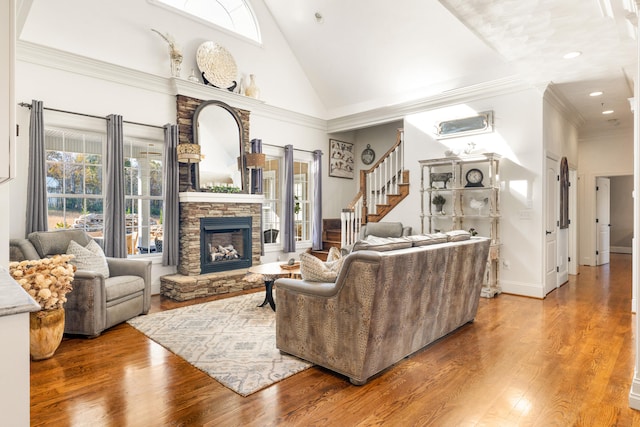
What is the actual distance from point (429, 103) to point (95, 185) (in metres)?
5.07

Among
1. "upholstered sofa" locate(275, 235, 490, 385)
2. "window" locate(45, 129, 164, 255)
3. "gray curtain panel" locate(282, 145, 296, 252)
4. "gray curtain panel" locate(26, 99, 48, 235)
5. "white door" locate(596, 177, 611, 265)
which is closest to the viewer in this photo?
"upholstered sofa" locate(275, 235, 490, 385)

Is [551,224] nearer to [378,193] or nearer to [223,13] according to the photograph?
[378,193]

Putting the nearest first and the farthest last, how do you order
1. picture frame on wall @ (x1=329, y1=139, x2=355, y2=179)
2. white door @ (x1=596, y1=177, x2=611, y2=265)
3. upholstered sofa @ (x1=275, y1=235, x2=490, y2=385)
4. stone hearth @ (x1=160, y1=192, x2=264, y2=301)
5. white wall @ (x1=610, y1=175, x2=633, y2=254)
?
upholstered sofa @ (x1=275, y1=235, x2=490, y2=385) < stone hearth @ (x1=160, y1=192, x2=264, y2=301) < picture frame on wall @ (x1=329, y1=139, x2=355, y2=179) < white door @ (x1=596, y1=177, x2=611, y2=265) < white wall @ (x1=610, y1=175, x2=633, y2=254)

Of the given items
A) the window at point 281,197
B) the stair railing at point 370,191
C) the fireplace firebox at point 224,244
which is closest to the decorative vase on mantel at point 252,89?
the window at point 281,197

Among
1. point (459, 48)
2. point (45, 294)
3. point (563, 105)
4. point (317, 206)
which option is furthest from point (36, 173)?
point (563, 105)

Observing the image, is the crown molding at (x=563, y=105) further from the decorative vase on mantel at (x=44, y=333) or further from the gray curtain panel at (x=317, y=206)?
the decorative vase on mantel at (x=44, y=333)

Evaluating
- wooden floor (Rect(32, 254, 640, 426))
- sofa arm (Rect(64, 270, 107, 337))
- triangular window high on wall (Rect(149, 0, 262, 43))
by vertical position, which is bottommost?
wooden floor (Rect(32, 254, 640, 426))

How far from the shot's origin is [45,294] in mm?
2951

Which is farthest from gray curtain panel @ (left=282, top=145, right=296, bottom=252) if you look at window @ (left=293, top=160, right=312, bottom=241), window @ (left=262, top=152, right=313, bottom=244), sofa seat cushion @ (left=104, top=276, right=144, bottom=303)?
sofa seat cushion @ (left=104, top=276, right=144, bottom=303)

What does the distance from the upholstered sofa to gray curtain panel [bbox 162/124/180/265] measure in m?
2.84

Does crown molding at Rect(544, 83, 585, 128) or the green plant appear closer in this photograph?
crown molding at Rect(544, 83, 585, 128)

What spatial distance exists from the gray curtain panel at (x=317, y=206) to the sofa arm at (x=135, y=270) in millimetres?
3699

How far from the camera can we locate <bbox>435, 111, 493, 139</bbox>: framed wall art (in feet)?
18.2

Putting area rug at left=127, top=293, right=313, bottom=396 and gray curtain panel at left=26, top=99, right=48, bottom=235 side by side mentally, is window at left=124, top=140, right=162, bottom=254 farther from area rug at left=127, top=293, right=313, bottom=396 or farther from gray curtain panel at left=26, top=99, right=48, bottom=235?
area rug at left=127, top=293, right=313, bottom=396
